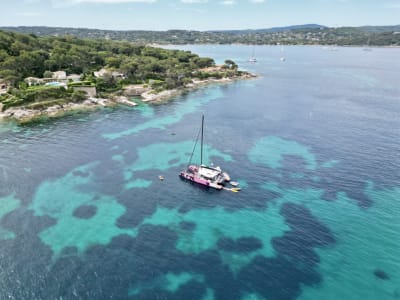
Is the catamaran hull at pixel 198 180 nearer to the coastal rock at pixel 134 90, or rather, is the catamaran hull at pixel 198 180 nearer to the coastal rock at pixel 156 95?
the coastal rock at pixel 156 95

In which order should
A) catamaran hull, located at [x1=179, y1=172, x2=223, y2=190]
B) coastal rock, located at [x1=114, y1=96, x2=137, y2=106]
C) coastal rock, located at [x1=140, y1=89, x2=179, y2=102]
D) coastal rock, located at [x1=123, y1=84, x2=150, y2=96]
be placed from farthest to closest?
coastal rock, located at [x1=123, y1=84, x2=150, y2=96] → coastal rock, located at [x1=140, y1=89, x2=179, y2=102] → coastal rock, located at [x1=114, y1=96, x2=137, y2=106] → catamaran hull, located at [x1=179, y1=172, x2=223, y2=190]

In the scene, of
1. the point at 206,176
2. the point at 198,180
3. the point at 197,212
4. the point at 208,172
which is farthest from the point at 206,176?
the point at 197,212

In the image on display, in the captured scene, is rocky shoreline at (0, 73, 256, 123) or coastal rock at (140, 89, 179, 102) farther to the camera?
coastal rock at (140, 89, 179, 102)

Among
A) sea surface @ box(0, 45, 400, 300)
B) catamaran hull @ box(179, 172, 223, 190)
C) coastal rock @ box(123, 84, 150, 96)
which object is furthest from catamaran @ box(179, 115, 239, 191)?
coastal rock @ box(123, 84, 150, 96)

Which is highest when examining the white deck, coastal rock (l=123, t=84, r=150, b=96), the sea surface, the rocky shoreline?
coastal rock (l=123, t=84, r=150, b=96)

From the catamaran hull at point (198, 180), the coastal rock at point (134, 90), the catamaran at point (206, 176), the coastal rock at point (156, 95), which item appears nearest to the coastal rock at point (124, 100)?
the coastal rock at point (134, 90)

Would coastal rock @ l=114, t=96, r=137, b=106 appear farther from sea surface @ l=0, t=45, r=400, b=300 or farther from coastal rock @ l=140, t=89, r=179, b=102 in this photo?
sea surface @ l=0, t=45, r=400, b=300

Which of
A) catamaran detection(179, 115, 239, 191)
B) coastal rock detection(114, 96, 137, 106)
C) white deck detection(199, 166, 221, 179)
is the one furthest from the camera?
coastal rock detection(114, 96, 137, 106)

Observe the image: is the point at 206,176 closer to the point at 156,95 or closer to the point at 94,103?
the point at 94,103
